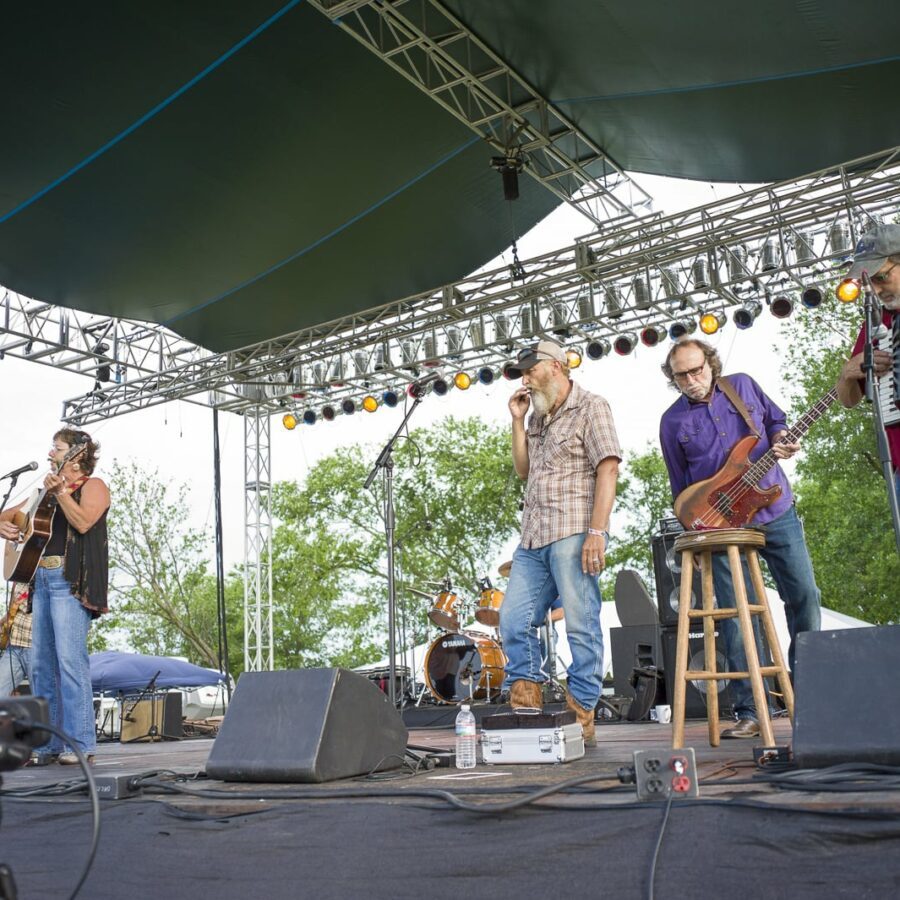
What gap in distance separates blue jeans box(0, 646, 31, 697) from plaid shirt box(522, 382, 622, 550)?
4.41 metres

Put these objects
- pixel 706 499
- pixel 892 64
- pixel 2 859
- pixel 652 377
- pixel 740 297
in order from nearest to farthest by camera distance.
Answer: pixel 2 859, pixel 706 499, pixel 892 64, pixel 740 297, pixel 652 377

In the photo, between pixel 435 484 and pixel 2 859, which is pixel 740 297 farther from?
pixel 435 484

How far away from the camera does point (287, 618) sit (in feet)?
111

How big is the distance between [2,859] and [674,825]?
1.78 metres

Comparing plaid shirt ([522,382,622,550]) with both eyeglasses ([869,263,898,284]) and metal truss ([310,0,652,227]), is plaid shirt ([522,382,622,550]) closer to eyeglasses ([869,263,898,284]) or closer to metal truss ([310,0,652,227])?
eyeglasses ([869,263,898,284])

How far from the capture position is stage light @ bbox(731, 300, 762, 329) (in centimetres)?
966

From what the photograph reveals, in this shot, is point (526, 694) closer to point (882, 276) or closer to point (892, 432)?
point (892, 432)

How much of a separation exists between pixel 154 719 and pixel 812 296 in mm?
7382

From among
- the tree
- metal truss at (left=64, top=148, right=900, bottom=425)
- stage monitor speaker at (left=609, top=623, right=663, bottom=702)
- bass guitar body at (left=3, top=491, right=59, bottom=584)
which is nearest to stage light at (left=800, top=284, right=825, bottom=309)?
metal truss at (left=64, top=148, right=900, bottom=425)

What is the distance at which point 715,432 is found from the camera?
3617mm

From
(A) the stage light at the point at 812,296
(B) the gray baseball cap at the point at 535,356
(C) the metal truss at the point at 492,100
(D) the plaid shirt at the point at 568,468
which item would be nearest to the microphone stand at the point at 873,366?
(D) the plaid shirt at the point at 568,468

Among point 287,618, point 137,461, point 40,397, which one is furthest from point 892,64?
point 40,397

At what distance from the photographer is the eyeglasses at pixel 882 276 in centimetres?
288

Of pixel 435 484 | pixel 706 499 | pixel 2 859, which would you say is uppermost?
pixel 435 484
